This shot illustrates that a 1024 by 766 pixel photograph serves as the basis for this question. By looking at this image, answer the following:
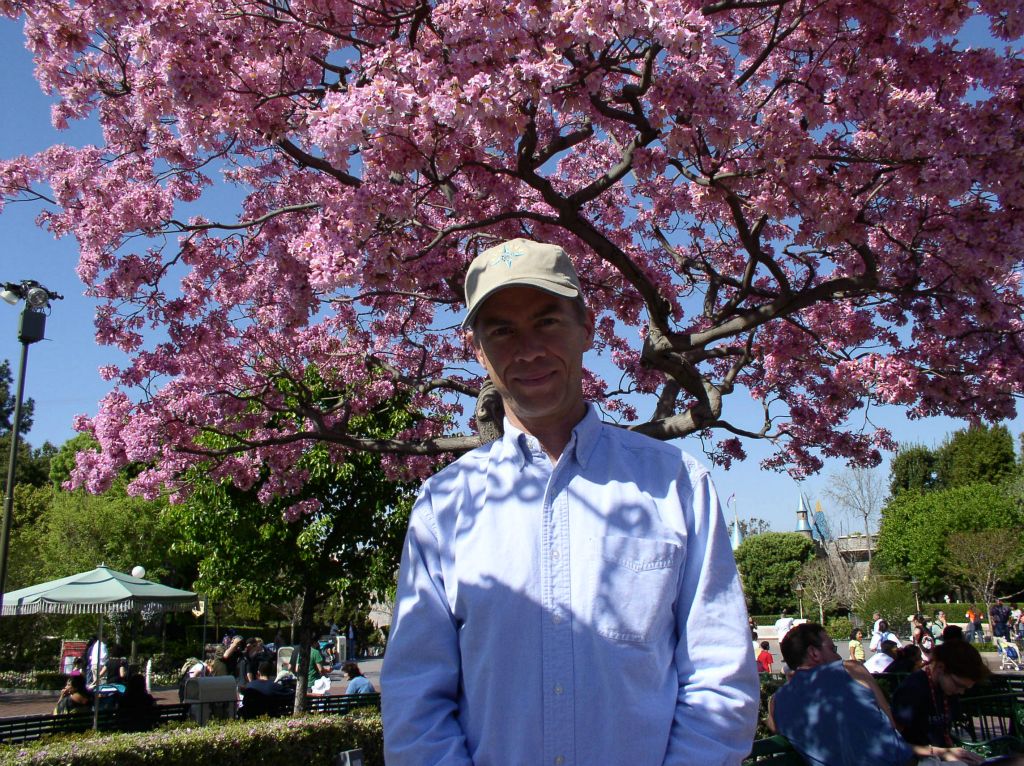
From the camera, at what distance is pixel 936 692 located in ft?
19.9

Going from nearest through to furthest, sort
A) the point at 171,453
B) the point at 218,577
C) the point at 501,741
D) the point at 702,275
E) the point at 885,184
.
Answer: the point at 501,741, the point at 885,184, the point at 171,453, the point at 702,275, the point at 218,577

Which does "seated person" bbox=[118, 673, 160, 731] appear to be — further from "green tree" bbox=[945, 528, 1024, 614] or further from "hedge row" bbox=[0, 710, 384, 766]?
"green tree" bbox=[945, 528, 1024, 614]

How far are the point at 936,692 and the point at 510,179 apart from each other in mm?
5129

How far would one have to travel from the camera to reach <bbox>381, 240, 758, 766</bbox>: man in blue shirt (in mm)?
1525

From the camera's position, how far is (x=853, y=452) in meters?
10.5

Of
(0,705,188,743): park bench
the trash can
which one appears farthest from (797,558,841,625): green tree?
(0,705,188,743): park bench

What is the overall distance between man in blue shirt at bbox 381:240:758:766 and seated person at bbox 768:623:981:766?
3.60 meters

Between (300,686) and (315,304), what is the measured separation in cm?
1009

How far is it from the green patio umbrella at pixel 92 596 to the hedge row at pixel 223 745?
6.18 metres

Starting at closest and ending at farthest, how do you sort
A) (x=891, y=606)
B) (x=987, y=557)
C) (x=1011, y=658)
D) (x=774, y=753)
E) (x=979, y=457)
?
(x=774, y=753), (x=1011, y=658), (x=891, y=606), (x=987, y=557), (x=979, y=457)

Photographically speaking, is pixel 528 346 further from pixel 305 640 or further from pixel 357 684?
pixel 305 640

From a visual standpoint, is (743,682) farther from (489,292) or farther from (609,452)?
(489,292)

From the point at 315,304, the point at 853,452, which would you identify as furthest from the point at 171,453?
the point at 853,452

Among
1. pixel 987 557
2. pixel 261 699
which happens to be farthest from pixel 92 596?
pixel 987 557
